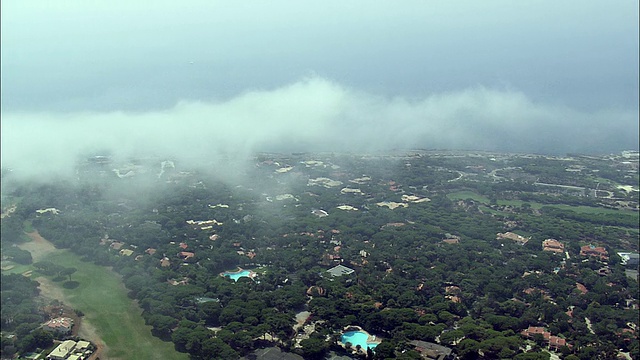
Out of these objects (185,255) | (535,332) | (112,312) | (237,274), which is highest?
(185,255)

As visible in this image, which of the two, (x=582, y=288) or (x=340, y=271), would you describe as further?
(x=340, y=271)

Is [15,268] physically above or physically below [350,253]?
below

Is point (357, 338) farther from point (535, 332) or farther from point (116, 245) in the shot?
point (116, 245)

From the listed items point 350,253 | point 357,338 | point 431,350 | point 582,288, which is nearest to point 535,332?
point 431,350

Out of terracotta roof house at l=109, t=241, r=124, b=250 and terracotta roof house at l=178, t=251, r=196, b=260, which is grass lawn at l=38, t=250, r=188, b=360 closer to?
terracotta roof house at l=109, t=241, r=124, b=250

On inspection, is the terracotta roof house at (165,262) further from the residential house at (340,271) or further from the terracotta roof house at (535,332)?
the terracotta roof house at (535,332)

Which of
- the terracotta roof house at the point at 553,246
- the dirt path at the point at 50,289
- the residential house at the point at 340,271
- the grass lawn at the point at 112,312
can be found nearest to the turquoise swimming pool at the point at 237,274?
the residential house at the point at 340,271

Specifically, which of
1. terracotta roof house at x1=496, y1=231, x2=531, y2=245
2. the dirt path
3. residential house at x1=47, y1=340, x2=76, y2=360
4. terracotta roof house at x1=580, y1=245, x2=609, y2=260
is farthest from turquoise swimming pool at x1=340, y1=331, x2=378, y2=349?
terracotta roof house at x1=580, y1=245, x2=609, y2=260

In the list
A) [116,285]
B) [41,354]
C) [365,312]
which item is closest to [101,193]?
[116,285]
